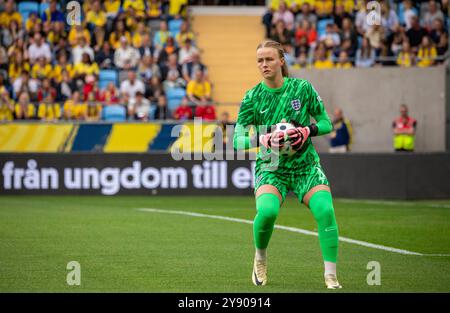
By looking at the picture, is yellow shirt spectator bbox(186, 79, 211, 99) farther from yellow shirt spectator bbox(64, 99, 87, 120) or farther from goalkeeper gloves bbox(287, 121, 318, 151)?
goalkeeper gloves bbox(287, 121, 318, 151)

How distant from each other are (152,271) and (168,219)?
257 inches

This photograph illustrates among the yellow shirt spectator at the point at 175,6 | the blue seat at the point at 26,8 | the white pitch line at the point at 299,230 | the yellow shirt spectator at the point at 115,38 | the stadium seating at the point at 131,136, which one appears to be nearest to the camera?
the white pitch line at the point at 299,230

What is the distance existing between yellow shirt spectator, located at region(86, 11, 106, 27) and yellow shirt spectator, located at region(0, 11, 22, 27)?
6.09ft

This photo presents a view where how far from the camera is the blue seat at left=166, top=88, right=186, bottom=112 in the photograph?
26578mm

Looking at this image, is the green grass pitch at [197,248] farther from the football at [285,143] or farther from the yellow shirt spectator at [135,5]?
the yellow shirt spectator at [135,5]

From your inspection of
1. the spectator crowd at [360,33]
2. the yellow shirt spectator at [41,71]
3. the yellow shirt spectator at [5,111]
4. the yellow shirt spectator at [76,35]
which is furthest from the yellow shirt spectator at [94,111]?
the spectator crowd at [360,33]

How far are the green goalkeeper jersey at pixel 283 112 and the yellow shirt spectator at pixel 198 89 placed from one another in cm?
1676

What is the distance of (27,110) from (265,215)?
16.9 meters

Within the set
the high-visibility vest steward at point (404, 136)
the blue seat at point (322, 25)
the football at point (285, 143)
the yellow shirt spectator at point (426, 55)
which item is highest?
the blue seat at point (322, 25)

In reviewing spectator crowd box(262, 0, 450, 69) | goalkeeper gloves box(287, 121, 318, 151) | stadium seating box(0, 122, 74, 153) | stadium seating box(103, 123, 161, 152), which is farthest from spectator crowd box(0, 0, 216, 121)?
goalkeeper gloves box(287, 121, 318, 151)

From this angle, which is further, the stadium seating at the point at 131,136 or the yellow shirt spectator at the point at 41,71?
the yellow shirt spectator at the point at 41,71

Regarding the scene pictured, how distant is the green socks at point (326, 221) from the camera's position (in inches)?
367

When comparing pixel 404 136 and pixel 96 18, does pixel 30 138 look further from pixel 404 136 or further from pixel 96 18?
pixel 404 136

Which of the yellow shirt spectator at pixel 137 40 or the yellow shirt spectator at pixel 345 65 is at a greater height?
the yellow shirt spectator at pixel 137 40
